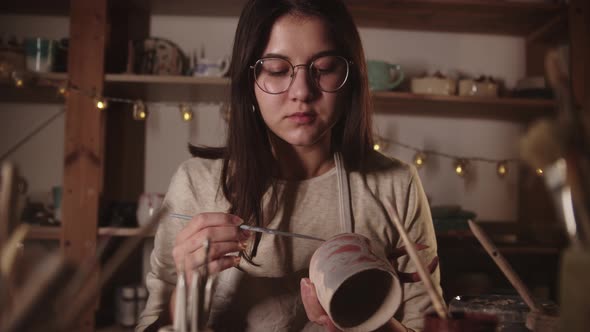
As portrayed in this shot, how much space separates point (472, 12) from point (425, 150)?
0.68 meters

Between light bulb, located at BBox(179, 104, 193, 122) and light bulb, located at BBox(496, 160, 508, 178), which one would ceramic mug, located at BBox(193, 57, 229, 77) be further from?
light bulb, located at BBox(496, 160, 508, 178)

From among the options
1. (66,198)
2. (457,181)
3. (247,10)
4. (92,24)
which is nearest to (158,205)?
(66,198)

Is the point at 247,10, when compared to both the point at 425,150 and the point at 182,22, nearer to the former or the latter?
the point at 182,22

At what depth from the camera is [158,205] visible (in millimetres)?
1851

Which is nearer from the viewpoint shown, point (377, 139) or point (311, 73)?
point (311, 73)

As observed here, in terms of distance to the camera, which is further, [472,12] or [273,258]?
[472,12]

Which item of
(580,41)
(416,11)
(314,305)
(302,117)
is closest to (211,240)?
(314,305)

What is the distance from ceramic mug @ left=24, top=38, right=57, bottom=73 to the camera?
1.88 metres

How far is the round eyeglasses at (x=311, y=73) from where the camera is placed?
952 millimetres

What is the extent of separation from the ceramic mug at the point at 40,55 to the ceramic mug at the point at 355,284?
5.78ft

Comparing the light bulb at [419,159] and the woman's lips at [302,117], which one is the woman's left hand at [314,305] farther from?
the light bulb at [419,159]

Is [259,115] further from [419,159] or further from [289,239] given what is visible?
[419,159]

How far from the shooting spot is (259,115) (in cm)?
116

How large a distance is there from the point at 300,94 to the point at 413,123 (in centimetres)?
151
